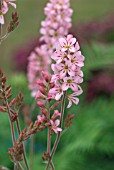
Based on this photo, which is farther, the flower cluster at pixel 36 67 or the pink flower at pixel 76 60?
the flower cluster at pixel 36 67

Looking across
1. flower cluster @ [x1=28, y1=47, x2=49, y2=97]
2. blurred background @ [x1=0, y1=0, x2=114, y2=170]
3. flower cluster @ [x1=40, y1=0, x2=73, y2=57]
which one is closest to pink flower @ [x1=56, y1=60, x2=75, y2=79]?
flower cluster @ [x1=40, y1=0, x2=73, y2=57]

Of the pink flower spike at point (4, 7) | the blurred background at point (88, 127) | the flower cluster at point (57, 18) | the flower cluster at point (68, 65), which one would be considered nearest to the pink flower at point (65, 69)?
the flower cluster at point (68, 65)

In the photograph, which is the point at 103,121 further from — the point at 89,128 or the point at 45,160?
the point at 45,160

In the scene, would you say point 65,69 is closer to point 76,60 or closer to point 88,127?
point 76,60

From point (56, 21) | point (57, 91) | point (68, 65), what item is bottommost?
point (57, 91)

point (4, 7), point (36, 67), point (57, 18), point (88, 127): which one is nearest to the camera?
point (4, 7)

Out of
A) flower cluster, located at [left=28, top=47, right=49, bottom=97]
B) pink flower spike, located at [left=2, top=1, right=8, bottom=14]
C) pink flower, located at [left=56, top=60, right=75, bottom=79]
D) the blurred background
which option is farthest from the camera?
the blurred background

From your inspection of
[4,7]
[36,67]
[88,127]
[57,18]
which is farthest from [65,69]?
[88,127]

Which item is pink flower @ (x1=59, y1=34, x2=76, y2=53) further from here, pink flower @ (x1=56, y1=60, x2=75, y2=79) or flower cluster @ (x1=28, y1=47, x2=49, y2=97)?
flower cluster @ (x1=28, y1=47, x2=49, y2=97)

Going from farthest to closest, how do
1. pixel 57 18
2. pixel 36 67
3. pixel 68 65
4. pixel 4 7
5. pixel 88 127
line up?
1. pixel 88 127
2. pixel 36 67
3. pixel 57 18
4. pixel 4 7
5. pixel 68 65

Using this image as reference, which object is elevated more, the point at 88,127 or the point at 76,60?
the point at 76,60

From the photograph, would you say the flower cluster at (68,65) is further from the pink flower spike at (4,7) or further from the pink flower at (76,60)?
the pink flower spike at (4,7)

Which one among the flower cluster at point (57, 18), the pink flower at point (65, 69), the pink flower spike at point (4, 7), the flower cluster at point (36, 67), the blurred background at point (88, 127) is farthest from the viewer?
the blurred background at point (88, 127)
